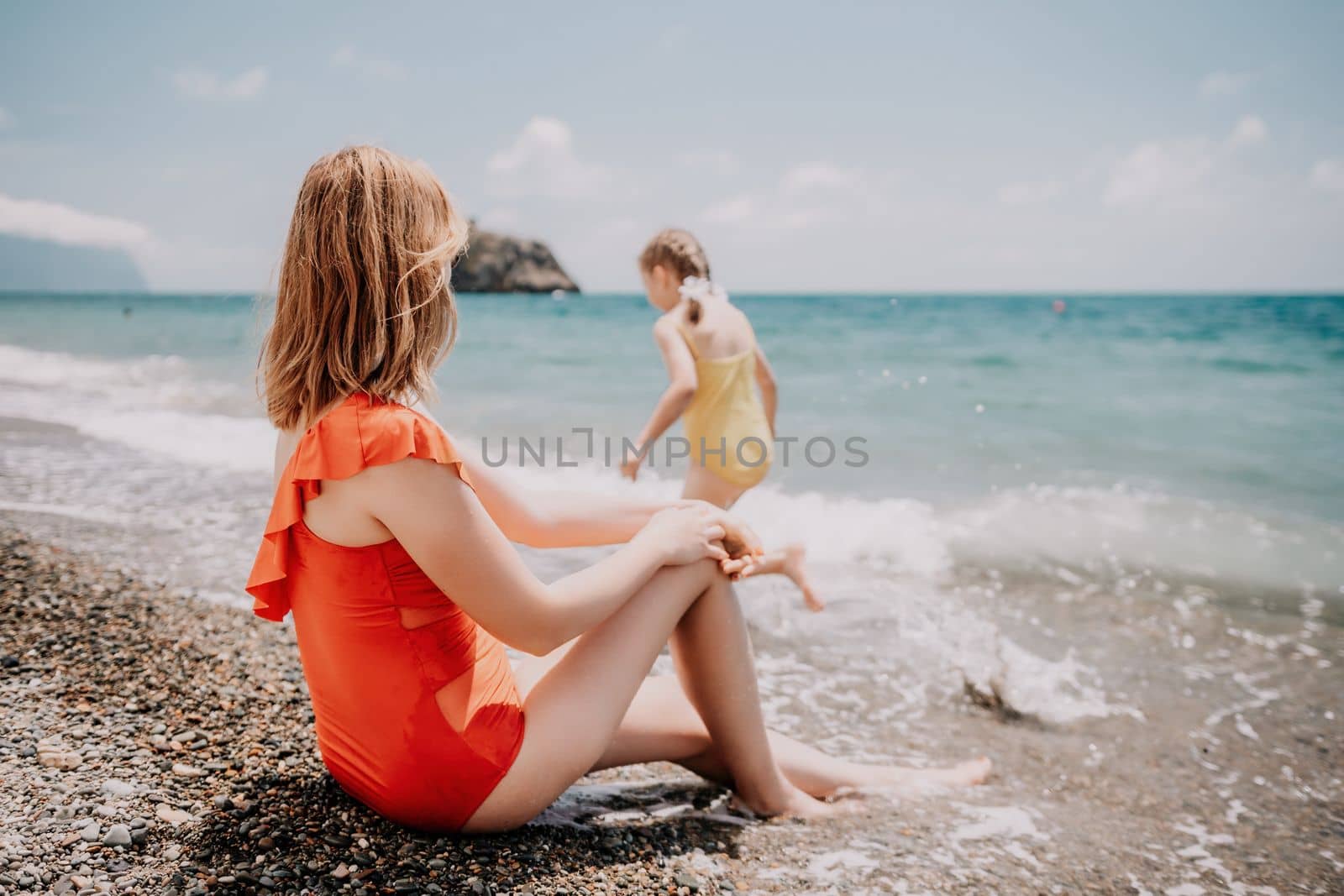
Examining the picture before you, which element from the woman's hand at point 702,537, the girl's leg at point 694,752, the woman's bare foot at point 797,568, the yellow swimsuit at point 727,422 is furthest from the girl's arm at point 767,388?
the woman's hand at point 702,537

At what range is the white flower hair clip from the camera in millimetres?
5461

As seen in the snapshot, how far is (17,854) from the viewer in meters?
1.98

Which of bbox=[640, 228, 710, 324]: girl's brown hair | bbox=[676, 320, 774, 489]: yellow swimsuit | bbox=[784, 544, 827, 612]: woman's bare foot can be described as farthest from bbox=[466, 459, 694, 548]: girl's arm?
bbox=[640, 228, 710, 324]: girl's brown hair

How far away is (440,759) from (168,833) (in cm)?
81

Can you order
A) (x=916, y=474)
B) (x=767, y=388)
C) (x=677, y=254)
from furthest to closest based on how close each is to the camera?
(x=916, y=474) < (x=767, y=388) < (x=677, y=254)

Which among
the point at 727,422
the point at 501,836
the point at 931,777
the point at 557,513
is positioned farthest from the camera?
the point at 727,422

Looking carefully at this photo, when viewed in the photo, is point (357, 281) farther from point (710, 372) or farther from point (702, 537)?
point (710, 372)

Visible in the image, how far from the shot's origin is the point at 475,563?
1755 millimetres

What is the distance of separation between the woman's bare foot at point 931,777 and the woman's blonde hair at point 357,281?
2.29m

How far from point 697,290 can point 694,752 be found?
3448 millimetres

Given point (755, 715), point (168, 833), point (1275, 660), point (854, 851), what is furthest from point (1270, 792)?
point (168, 833)

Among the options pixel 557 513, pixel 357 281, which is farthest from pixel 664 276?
pixel 357 281

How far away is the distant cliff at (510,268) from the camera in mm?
66062

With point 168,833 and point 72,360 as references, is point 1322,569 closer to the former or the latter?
point 168,833
